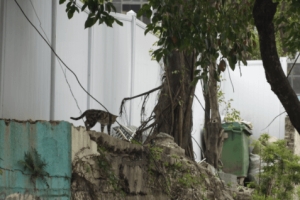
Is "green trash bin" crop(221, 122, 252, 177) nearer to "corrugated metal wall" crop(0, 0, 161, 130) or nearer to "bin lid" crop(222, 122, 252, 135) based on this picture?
"bin lid" crop(222, 122, 252, 135)

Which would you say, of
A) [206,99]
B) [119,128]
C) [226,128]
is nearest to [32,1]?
[119,128]

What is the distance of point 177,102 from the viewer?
10836 millimetres

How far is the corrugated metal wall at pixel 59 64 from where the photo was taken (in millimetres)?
6562

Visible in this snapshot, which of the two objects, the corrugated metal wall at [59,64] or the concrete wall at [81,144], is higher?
the corrugated metal wall at [59,64]

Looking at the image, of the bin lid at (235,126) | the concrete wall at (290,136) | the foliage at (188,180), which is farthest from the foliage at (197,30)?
the concrete wall at (290,136)

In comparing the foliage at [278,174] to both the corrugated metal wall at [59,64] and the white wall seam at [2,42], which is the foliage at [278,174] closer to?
the corrugated metal wall at [59,64]

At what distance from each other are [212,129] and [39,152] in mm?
8224

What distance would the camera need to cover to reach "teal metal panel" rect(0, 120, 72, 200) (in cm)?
548

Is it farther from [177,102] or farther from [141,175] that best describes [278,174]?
[141,175]

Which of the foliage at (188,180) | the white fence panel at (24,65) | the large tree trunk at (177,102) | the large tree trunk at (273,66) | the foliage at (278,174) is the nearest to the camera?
the white fence panel at (24,65)

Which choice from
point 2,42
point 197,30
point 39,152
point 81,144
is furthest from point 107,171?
point 197,30

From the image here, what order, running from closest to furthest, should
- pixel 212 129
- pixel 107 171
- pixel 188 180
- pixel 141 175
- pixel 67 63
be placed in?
1. pixel 107 171
2. pixel 141 175
3. pixel 67 63
4. pixel 188 180
5. pixel 212 129

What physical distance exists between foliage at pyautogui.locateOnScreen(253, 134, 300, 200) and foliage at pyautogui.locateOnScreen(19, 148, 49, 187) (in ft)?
24.6

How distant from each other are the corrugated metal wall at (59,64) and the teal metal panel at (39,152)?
743 mm
